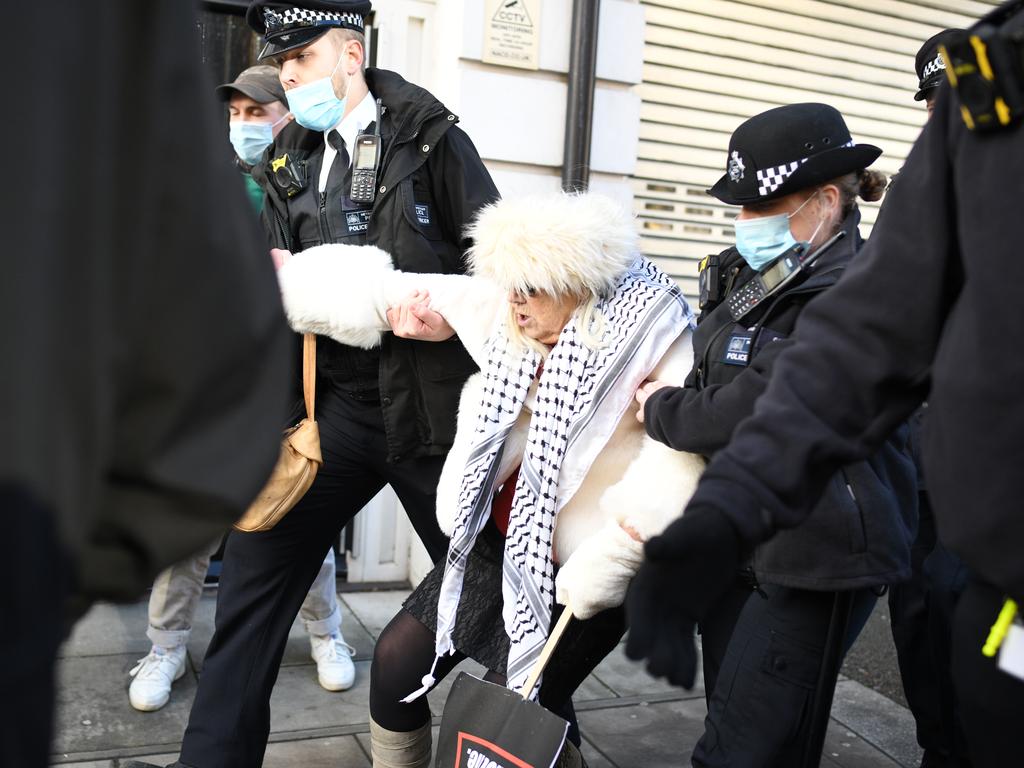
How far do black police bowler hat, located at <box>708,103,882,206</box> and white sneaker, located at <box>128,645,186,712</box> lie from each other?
266 cm

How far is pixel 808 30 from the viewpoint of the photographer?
19.6 ft

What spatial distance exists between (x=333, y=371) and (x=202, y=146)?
7.89 feet

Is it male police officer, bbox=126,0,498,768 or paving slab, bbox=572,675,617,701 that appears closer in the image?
male police officer, bbox=126,0,498,768

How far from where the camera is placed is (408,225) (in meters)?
3.38

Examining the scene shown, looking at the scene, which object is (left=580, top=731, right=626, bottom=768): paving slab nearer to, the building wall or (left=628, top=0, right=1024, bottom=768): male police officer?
the building wall

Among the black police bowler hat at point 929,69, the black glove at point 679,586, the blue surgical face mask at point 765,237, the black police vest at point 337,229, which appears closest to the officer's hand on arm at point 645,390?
the blue surgical face mask at point 765,237

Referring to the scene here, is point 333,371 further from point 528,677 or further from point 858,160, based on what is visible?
point 858,160

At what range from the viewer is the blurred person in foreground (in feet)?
2.85

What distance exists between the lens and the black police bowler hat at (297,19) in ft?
11.4

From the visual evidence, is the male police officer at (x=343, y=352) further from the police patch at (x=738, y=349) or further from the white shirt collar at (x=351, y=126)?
the police patch at (x=738, y=349)

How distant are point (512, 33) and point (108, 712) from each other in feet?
10.3

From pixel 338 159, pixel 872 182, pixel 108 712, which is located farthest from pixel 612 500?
pixel 108 712

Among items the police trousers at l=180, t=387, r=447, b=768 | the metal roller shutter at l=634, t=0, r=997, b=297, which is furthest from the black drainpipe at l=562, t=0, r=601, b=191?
the police trousers at l=180, t=387, r=447, b=768

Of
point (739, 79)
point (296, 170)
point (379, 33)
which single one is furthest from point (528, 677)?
point (739, 79)
